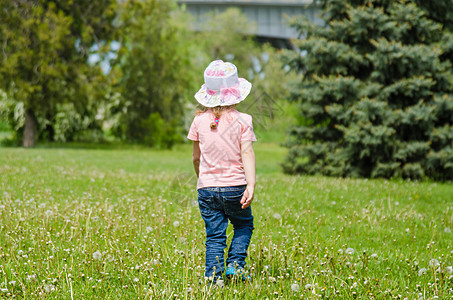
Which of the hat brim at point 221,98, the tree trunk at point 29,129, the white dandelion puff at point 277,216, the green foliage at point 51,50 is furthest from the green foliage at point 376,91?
the tree trunk at point 29,129

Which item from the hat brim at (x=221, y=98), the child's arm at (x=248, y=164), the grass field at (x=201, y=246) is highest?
the hat brim at (x=221, y=98)

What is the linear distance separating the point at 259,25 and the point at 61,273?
33.4m

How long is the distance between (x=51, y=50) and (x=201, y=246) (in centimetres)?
1677

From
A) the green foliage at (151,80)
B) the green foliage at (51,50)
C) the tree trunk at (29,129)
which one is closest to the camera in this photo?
the green foliage at (51,50)

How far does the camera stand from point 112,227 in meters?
4.96

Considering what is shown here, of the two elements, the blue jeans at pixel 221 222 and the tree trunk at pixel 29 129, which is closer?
the blue jeans at pixel 221 222

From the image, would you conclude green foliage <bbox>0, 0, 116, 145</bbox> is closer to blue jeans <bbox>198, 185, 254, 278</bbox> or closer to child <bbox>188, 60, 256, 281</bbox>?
child <bbox>188, 60, 256, 281</bbox>

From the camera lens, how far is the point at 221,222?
3551mm

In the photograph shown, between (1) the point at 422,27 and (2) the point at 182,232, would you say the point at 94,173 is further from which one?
(1) the point at 422,27

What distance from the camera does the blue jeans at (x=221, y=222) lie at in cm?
346

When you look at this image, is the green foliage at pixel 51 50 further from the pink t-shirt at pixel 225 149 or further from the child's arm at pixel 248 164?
the child's arm at pixel 248 164

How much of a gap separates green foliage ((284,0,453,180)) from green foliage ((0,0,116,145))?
1096 centimetres

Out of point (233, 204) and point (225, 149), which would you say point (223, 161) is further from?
point (233, 204)

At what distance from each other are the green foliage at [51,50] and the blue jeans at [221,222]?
16909 mm
